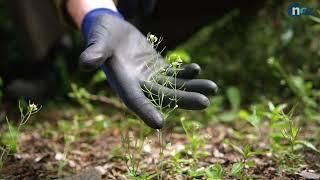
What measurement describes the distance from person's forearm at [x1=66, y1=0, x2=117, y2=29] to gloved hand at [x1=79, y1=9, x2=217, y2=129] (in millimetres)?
50

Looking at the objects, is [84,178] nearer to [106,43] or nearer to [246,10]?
[106,43]

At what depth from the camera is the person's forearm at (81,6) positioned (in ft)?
5.73

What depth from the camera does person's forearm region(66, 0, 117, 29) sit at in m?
1.75

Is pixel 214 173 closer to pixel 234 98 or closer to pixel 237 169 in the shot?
pixel 237 169

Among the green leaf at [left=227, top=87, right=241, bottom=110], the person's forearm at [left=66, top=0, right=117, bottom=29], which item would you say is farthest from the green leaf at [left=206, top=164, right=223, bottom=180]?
the green leaf at [left=227, top=87, right=241, bottom=110]

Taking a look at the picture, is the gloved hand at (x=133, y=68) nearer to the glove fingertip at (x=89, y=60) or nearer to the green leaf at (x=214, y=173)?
the glove fingertip at (x=89, y=60)

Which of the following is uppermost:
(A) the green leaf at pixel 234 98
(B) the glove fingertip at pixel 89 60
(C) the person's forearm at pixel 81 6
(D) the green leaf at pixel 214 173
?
(C) the person's forearm at pixel 81 6

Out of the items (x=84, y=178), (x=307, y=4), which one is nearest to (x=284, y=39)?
(x=307, y=4)

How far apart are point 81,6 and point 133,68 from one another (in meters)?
0.42

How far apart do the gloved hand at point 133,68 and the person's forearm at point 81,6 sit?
0.05 metres

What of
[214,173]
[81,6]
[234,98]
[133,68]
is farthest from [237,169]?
[234,98]

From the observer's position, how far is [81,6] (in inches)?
70.6

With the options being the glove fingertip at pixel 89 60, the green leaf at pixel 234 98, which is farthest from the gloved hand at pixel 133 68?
the green leaf at pixel 234 98

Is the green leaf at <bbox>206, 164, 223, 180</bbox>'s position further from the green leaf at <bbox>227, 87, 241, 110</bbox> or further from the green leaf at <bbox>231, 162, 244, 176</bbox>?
the green leaf at <bbox>227, 87, 241, 110</bbox>
